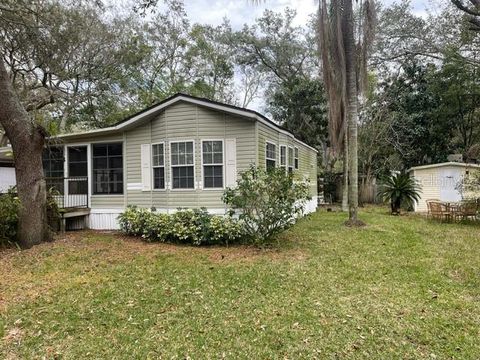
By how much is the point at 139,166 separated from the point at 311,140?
1568 cm

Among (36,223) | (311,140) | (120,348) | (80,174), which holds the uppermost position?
(311,140)

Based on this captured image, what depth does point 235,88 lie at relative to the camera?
29.6 m

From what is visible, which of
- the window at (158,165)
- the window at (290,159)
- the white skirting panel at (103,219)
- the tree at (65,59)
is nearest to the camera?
the window at (158,165)

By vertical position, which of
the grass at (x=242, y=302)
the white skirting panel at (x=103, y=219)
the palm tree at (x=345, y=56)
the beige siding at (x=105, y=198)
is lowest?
the grass at (x=242, y=302)

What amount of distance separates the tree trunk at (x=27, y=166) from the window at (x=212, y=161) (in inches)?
167

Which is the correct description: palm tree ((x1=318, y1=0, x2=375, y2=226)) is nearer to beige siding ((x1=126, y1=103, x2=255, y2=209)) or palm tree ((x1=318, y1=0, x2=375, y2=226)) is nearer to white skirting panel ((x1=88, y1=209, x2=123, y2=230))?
beige siding ((x1=126, y1=103, x2=255, y2=209))

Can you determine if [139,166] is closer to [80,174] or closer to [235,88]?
[80,174]

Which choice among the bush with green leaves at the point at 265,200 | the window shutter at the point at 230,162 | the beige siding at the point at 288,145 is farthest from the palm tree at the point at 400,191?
the window shutter at the point at 230,162

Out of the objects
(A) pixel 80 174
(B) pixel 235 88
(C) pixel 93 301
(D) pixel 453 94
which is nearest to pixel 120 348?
(C) pixel 93 301

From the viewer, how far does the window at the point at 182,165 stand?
989 cm

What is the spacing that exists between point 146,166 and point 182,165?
145 centimetres

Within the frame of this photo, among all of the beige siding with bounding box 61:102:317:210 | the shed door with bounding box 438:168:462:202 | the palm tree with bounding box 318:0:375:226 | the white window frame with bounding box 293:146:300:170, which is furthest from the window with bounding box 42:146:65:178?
the shed door with bounding box 438:168:462:202

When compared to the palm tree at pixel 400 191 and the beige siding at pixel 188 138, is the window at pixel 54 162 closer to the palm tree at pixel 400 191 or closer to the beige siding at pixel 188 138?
the beige siding at pixel 188 138

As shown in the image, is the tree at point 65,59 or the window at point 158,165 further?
the tree at point 65,59
